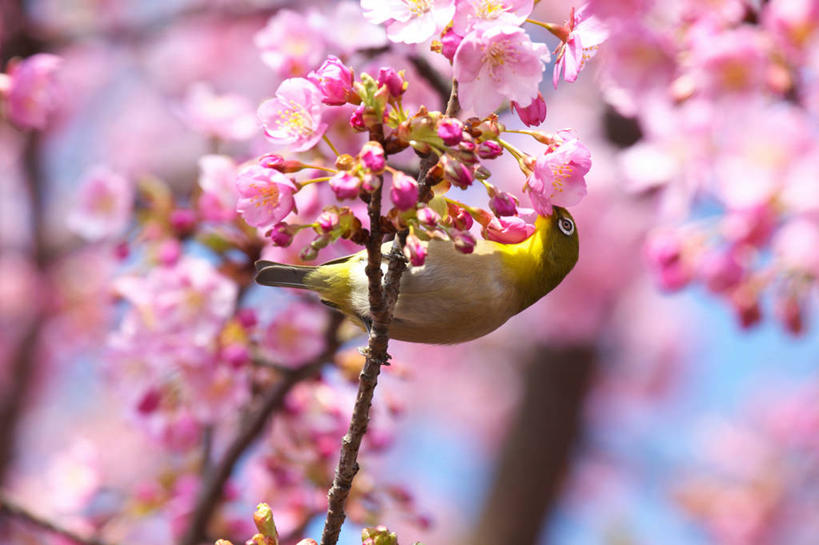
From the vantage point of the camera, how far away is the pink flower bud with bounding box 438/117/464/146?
44.9 inches

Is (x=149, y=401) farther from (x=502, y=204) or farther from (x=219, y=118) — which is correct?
(x=502, y=204)

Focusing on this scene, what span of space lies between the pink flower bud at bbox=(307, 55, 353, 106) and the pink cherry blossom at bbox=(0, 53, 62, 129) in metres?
1.60

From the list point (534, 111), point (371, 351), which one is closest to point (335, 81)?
point (534, 111)

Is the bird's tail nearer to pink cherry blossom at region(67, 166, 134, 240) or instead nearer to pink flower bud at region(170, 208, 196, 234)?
pink flower bud at region(170, 208, 196, 234)

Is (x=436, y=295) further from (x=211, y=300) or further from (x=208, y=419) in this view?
(x=208, y=419)

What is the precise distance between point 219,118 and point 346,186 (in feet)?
5.88

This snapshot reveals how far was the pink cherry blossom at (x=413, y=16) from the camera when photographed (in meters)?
1.27

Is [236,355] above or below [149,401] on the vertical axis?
above

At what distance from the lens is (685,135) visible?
2.89 meters

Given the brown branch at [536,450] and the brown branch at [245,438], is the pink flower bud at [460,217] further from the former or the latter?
the brown branch at [536,450]

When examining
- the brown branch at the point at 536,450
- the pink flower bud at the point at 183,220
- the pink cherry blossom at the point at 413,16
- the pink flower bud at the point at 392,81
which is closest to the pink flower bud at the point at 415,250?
the pink flower bud at the point at 392,81

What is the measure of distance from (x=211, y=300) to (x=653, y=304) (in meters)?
5.71

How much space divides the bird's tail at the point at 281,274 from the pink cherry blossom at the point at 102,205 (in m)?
1.07

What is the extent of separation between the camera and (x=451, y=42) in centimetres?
127
